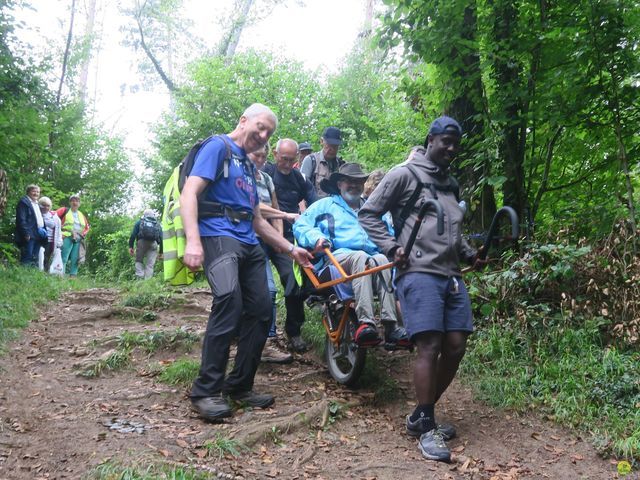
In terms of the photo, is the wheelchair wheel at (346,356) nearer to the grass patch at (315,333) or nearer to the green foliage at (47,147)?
the grass patch at (315,333)

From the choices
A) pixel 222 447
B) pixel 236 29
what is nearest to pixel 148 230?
pixel 222 447

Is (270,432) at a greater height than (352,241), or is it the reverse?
(352,241)

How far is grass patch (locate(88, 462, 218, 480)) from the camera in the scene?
3.25 metres

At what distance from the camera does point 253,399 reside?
15.8 feet

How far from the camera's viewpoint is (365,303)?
5012mm

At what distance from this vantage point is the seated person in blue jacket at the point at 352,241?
16.2 ft

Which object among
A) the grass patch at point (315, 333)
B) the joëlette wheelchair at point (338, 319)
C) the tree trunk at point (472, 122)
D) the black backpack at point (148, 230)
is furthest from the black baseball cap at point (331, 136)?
the black backpack at point (148, 230)

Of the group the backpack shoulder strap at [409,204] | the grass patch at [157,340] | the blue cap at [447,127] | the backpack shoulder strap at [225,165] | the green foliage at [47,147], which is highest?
the green foliage at [47,147]

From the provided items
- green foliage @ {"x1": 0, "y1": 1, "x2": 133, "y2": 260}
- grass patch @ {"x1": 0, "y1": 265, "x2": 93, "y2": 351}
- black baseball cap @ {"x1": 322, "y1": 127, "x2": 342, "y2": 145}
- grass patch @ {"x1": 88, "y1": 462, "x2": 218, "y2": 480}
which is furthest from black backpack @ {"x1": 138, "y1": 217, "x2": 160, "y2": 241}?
grass patch @ {"x1": 88, "y1": 462, "x2": 218, "y2": 480}

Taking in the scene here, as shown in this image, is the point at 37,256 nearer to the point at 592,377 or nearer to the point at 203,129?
the point at 203,129

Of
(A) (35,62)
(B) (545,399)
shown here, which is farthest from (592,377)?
(A) (35,62)

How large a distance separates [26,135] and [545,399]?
325 inches

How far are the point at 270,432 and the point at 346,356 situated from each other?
Result: 1.54m

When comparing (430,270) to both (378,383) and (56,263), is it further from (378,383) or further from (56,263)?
(56,263)
